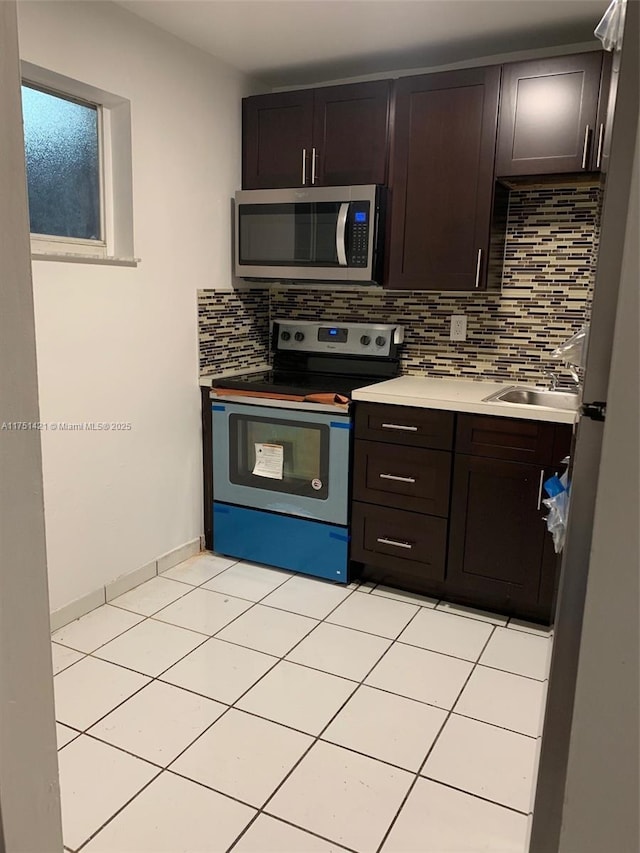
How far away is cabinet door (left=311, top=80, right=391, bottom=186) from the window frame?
0.84 meters

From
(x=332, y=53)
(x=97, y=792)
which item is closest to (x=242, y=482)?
(x=97, y=792)

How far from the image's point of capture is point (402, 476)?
2.77 meters

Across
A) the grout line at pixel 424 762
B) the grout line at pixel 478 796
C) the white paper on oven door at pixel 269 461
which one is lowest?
the grout line at pixel 424 762

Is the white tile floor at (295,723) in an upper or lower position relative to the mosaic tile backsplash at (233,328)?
lower

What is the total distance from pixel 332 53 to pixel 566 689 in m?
2.84

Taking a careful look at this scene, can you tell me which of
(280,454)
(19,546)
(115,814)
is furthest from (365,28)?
(115,814)

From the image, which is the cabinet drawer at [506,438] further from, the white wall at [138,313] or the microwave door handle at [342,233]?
the white wall at [138,313]

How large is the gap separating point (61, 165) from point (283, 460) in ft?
4.88

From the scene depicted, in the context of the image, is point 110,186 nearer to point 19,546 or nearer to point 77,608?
point 77,608

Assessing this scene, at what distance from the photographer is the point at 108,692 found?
2123 mm

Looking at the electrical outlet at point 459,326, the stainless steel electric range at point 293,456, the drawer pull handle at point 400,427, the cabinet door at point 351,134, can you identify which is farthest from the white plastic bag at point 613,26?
the electrical outlet at point 459,326

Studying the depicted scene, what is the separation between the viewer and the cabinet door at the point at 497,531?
8.35 ft

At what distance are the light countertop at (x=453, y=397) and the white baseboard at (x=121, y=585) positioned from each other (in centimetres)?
114

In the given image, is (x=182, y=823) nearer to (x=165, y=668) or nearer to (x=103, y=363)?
(x=165, y=668)
